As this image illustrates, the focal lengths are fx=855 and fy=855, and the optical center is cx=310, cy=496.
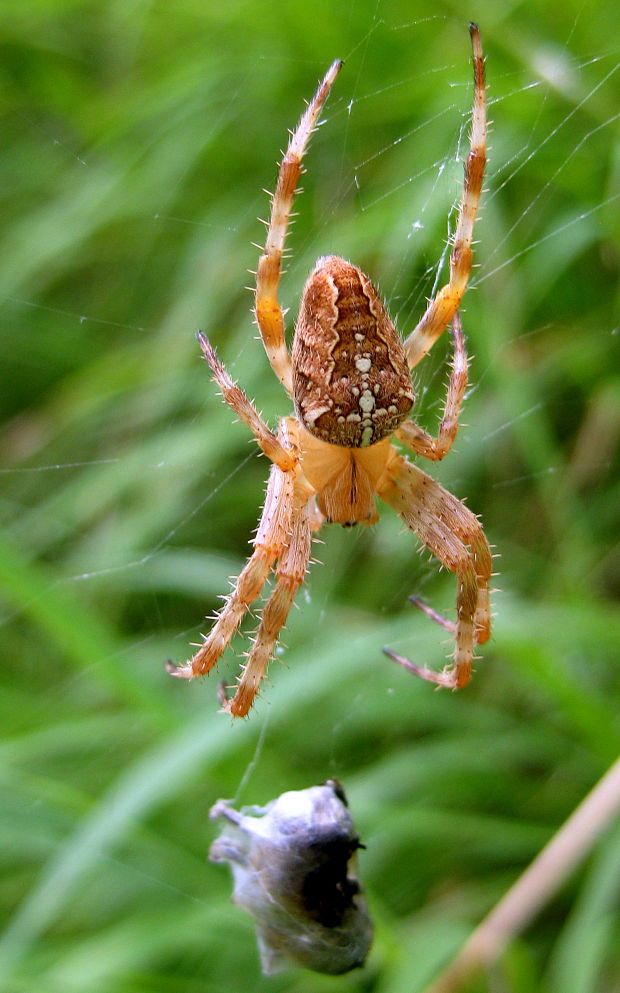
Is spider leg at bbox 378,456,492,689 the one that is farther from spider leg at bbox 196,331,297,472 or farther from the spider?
spider leg at bbox 196,331,297,472

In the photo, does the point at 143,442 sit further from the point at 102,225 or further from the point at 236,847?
the point at 236,847

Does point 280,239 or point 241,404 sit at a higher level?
point 280,239

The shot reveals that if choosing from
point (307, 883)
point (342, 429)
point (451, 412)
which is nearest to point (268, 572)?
point (342, 429)

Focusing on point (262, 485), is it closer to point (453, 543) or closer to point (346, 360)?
point (453, 543)

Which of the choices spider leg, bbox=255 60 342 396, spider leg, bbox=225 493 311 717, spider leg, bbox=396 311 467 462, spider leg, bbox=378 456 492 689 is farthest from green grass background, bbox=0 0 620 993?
spider leg, bbox=255 60 342 396

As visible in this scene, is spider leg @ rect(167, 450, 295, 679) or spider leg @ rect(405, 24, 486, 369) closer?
spider leg @ rect(405, 24, 486, 369)

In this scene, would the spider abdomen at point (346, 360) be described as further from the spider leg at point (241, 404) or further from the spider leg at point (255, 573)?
the spider leg at point (255, 573)

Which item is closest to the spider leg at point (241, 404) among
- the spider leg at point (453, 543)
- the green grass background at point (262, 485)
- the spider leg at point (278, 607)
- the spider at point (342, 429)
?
the spider at point (342, 429)
